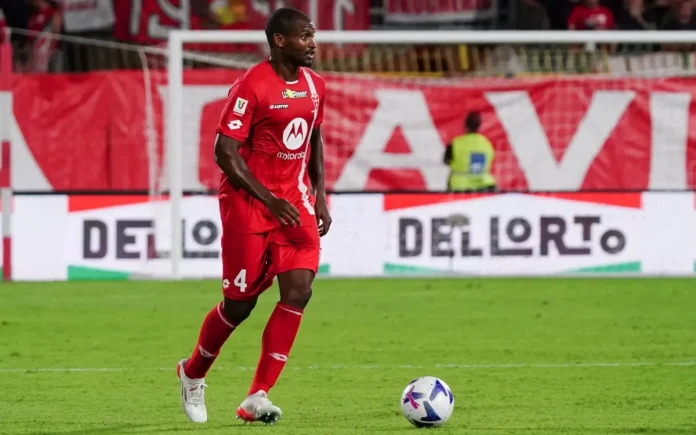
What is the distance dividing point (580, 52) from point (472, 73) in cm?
143

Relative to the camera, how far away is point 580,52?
19000 millimetres

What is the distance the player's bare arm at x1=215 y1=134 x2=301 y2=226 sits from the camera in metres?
6.16

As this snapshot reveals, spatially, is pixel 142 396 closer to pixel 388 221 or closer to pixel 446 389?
pixel 446 389

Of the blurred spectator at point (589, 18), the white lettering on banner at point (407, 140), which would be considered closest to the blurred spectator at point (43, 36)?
the white lettering on banner at point (407, 140)

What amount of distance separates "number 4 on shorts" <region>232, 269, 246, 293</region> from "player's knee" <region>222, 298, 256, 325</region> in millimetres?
71

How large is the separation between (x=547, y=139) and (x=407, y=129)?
1784 millimetres

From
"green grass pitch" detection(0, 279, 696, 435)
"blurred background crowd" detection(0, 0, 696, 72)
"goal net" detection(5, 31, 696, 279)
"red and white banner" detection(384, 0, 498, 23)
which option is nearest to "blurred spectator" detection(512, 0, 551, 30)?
"blurred background crowd" detection(0, 0, 696, 72)

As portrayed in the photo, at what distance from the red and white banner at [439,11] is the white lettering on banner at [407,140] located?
2.36 meters

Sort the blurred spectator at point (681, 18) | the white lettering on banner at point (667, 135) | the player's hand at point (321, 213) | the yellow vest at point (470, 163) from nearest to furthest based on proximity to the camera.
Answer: the player's hand at point (321, 213)
the yellow vest at point (470, 163)
the white lettering on banner at point (667, 135)
the blurred spectator at point (681, 18)

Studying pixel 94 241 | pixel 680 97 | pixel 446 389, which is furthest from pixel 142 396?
pixel 680 97

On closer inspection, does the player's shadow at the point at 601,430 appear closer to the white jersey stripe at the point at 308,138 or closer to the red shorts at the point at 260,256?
the red shorts at the point at 260,256

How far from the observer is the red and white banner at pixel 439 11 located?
67.2ft

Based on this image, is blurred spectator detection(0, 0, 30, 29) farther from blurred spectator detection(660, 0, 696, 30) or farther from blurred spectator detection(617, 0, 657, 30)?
blurred spectator detection(660, 0, 696, 30)

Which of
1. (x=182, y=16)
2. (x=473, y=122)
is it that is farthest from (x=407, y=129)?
(x=182, y=16)
